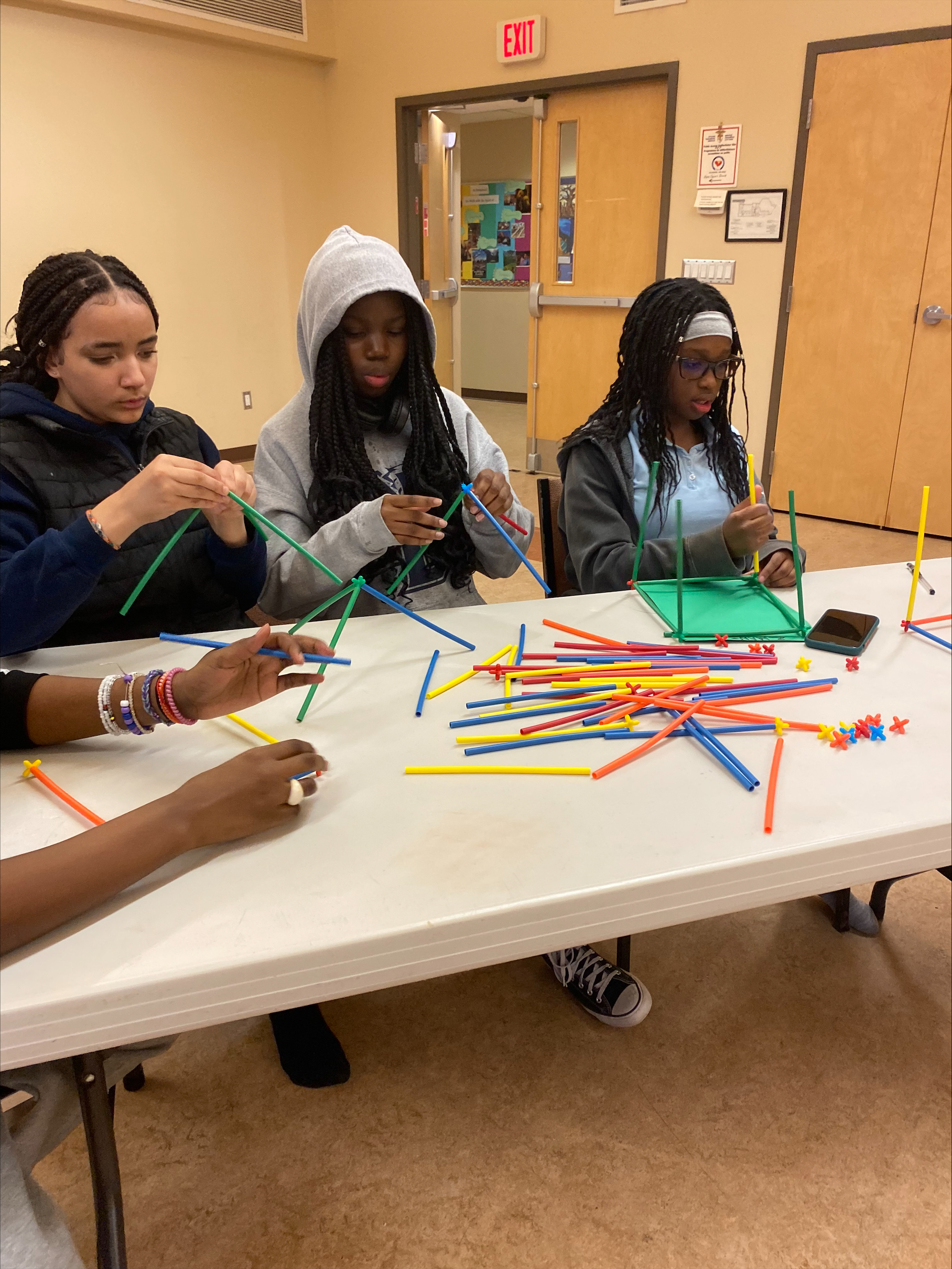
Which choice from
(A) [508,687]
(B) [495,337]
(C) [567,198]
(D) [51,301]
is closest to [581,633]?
(A) [508,687]

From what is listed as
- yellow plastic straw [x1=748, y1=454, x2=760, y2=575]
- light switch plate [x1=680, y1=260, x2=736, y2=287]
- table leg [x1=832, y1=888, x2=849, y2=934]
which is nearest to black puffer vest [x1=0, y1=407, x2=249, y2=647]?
yellow plastic straw [x1=748, y1=454, x2=760, y2=575]

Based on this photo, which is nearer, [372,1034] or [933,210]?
[372,1034]

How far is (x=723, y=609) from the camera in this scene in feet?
4.62

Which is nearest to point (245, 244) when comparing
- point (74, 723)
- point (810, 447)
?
point (810, 447)

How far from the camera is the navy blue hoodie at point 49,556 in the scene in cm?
116

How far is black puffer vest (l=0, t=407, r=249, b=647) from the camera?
1.38m

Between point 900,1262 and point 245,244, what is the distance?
564 cm

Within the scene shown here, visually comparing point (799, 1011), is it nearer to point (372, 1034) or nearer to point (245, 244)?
point (372, 1034)

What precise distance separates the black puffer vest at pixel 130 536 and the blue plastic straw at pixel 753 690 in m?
0.90

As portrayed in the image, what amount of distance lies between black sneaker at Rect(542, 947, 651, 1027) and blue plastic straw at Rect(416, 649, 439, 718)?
63 cm

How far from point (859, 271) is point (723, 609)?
11.0 feet

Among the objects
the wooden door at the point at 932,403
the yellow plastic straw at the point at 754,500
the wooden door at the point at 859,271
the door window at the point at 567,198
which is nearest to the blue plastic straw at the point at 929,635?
the yellow plastic straw at the point at 754,500

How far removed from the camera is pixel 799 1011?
1.55 m

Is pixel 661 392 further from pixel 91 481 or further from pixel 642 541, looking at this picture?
pixel 91 481
